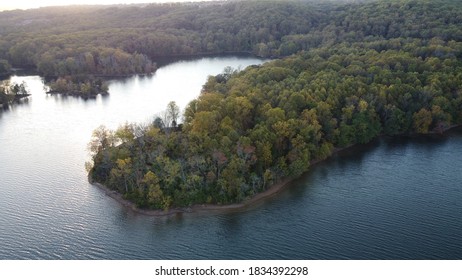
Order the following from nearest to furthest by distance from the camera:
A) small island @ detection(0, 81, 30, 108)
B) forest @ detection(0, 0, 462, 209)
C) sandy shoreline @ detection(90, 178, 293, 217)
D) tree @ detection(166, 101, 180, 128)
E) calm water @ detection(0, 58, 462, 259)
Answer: calm water @ detection(0, 58, 462, 259) → sandy shoreline @ detection(90, 178, 293, 217) → forest @ detection(0, 0, 462, 209) → tree @ detection(166, 101, 180, 128) → small island @ detection(0, 81, 30, 108)

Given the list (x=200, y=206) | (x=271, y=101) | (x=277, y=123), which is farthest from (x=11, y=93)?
(x=200, y=206)

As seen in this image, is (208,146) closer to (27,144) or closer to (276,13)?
(27,144)

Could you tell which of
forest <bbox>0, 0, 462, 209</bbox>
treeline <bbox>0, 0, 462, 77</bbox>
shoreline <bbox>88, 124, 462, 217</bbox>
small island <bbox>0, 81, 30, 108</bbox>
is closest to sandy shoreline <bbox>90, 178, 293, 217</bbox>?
shoreline <bbox>88, 124, 462, 217</bbox>

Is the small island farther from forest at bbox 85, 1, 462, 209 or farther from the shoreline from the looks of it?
the shoreline

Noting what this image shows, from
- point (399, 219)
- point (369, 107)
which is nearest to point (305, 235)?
point (399, 219)

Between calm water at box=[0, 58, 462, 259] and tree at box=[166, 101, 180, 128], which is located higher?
tree at box=[166, 101, 180, 128]
